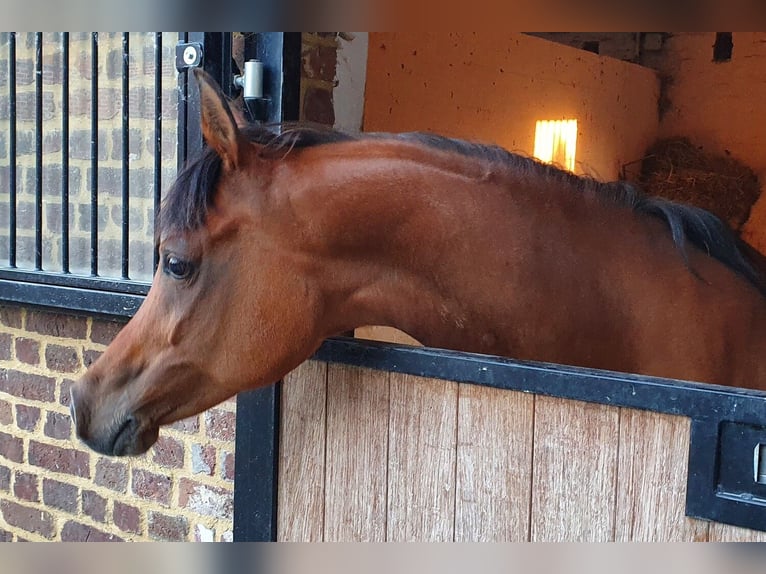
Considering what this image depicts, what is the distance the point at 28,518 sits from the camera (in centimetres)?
268

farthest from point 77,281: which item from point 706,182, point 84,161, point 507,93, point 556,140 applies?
point 706,182

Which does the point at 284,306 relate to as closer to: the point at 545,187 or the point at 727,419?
the point at 545,187

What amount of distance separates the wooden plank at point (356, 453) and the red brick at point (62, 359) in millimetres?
964

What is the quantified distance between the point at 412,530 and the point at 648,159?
4.40 m

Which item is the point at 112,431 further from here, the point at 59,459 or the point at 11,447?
the point at 11,447

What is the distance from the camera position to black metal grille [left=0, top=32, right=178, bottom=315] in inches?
91.0

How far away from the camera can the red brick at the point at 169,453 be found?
2301 mm

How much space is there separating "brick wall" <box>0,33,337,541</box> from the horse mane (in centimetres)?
37

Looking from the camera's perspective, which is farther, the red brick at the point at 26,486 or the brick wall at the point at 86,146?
the red brick at the point at 26,486

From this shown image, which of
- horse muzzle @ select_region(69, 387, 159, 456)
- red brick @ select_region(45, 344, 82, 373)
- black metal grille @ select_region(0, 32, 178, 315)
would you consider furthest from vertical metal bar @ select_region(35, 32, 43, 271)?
horse muzzle @ select_region(69, 387, 159, 456)

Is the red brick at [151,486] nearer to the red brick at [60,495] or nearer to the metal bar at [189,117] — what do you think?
the red brick at [60,495]

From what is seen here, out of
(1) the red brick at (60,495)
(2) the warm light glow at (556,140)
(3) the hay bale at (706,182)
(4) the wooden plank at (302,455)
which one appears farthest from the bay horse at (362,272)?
(3) the hay bale at (706,182)

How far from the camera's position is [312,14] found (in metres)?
1.58

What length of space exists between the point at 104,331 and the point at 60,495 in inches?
22.4
